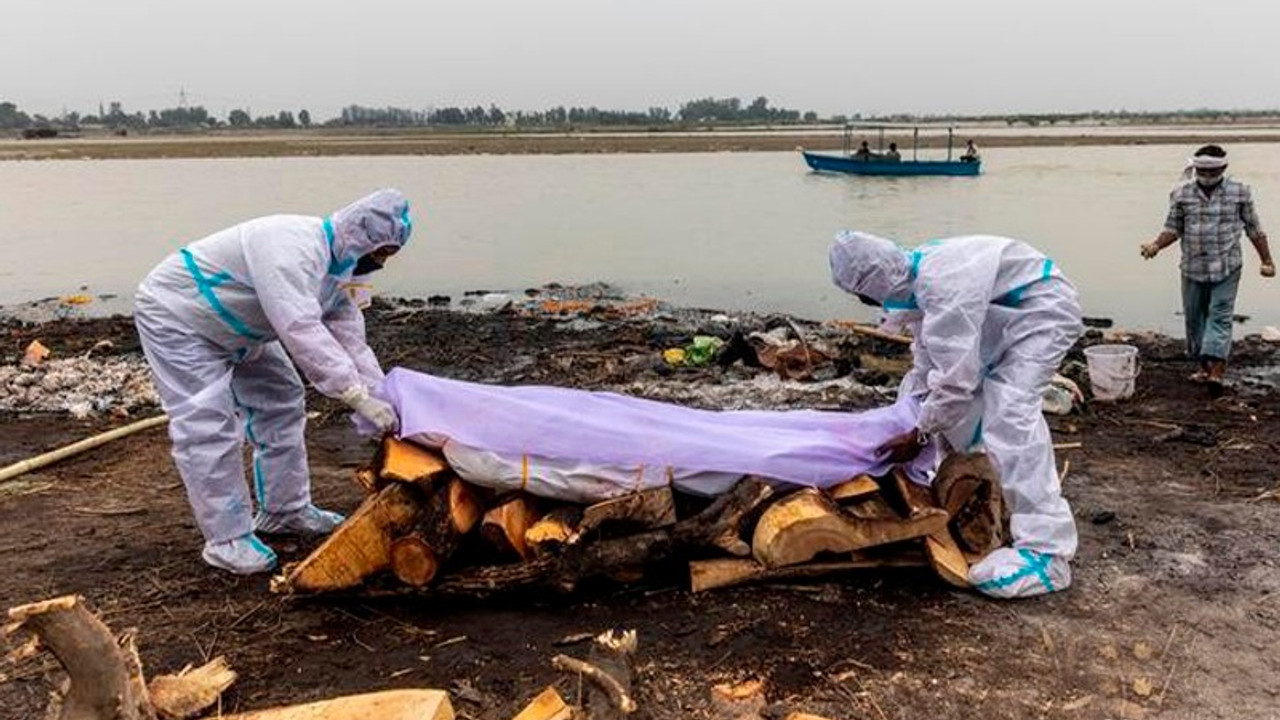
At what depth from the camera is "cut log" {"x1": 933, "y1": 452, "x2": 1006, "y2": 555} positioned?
4.04m

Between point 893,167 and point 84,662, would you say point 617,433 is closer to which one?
point 84,662

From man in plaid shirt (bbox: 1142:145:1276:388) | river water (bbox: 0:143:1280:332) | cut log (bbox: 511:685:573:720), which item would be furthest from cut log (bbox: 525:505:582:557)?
river water (bbox: 0:143:1280:332)

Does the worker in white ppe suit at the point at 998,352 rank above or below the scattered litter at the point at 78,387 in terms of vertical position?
above

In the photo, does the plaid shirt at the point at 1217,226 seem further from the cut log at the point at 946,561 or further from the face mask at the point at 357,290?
the face mask at the point at 357,290

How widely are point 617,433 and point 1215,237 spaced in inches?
216

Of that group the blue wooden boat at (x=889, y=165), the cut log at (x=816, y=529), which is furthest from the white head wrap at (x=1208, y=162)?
the blue wooden boat at (x=889, y=165)

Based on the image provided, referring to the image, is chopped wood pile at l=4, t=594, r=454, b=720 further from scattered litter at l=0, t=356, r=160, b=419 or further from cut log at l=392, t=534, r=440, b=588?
scattered litter at l=0, t=356, r=160, b=419

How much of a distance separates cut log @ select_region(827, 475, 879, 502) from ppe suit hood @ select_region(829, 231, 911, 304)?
73 centimetres

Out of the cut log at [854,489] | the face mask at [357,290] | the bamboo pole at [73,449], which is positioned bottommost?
the bamboo pole at [73,449]

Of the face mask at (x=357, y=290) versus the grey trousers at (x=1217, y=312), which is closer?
the face mask at (x=357, y=290)

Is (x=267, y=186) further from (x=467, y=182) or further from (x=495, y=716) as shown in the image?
(x=495, y=716)

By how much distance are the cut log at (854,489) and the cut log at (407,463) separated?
1.46m

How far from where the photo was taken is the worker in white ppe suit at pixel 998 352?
391 centimetres

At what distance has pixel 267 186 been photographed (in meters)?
29.3
